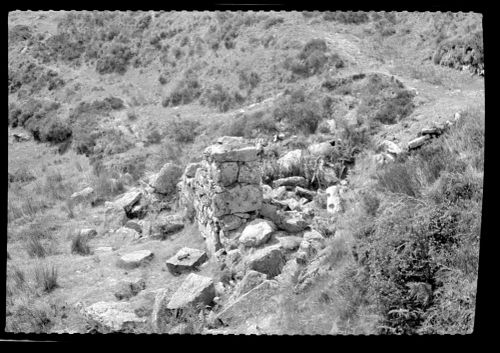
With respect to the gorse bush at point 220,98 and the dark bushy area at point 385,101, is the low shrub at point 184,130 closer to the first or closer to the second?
the gorse bush at point 220,98

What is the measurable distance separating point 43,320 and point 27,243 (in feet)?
16.9

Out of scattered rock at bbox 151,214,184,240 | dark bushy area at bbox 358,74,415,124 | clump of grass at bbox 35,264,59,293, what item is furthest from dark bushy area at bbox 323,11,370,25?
clump of grass at bbox 35,264,59,293

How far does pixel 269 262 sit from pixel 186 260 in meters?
2.61

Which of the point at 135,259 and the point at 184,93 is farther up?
the point at 184,93

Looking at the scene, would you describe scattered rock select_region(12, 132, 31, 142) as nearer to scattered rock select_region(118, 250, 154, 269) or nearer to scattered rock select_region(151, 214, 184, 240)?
scattered rock select_region(151, 214, 184, 240)

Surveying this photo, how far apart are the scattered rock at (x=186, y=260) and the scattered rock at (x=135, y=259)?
0.79 m

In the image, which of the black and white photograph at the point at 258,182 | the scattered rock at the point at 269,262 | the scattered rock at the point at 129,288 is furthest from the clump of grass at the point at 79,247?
the scattered rock at the point at 269,262

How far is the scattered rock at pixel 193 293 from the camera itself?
7.80 meters

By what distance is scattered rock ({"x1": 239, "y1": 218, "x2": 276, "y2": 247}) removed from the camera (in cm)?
919

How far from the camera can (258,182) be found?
33.7 ft

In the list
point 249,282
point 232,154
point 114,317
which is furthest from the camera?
point 232,154

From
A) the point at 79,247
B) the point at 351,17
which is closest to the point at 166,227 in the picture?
the point at 79,247

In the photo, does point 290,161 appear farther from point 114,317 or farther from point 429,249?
point 429,249
